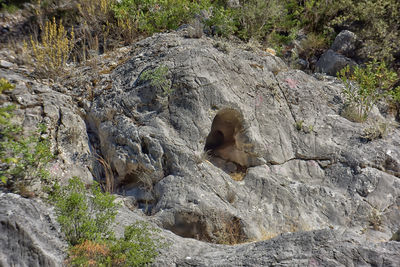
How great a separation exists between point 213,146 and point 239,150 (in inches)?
29.9

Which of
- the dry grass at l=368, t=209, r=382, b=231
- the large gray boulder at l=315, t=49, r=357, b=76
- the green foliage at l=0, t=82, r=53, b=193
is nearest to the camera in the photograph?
the green foliage at l=0, t=82, r=53, b=193

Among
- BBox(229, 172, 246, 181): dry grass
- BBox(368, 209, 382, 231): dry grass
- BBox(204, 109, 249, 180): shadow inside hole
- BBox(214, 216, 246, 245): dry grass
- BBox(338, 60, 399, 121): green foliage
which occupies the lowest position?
BBox(368, 209, 382, 231): dry grass

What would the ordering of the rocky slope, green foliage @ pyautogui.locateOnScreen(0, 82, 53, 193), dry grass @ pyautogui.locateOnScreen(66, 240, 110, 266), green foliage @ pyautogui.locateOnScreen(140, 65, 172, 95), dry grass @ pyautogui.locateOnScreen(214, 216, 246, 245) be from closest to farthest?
1. dry grass @ pyautogui.locateOnScreen(66, 240, 110, 266)
2. green foliage @ pyautogui.locateOnScreen(0, 82, 53, 193)
3. dry grass @ pyautogui.locateOnScreen(214, 216, 246, 245)
4. the rocky slope
5. green foliage @ pyautogui.locateOnScreen(140, 65, 172, 95)

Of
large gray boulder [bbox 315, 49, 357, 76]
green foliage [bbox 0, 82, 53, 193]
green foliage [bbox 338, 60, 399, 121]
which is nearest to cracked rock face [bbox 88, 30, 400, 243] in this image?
green foliage [bbox 338, 60, 399, 121]

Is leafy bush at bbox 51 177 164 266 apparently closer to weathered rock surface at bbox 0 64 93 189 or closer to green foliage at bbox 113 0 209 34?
weathered rock surface at bbox 0 64 93 189

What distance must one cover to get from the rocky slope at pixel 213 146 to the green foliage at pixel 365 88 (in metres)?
0.42

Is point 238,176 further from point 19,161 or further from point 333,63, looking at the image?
point 333,63

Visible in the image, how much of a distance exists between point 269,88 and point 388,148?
2.76 metres

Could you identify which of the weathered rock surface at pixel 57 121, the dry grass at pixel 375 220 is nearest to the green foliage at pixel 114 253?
the weathered rock surface at pixel 57 121

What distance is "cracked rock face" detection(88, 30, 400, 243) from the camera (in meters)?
5.93

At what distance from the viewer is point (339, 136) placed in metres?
7.51

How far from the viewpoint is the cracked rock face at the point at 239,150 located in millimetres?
5926

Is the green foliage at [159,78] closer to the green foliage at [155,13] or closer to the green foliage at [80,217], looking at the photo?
the green foliage at [155,13]

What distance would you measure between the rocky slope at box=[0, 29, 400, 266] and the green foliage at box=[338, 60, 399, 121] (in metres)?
0.42
